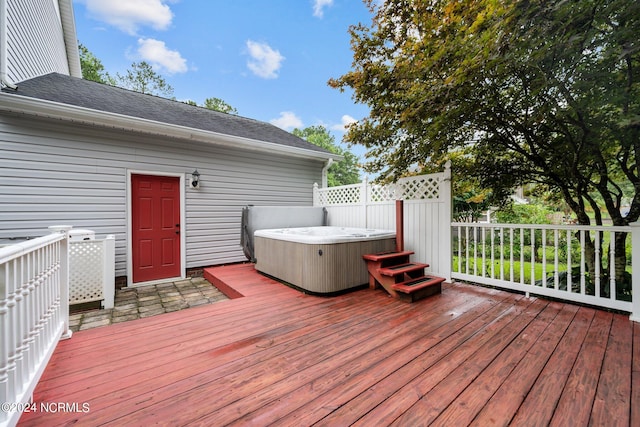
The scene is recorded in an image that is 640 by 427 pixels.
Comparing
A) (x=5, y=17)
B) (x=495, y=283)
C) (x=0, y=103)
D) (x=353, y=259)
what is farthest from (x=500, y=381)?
(x=5, y=17)

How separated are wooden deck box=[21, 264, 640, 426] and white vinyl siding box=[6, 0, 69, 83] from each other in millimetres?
4436

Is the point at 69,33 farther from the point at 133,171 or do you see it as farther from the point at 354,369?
the point at 354,369

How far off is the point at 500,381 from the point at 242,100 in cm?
1556

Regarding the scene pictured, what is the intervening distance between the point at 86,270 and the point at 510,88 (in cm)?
573

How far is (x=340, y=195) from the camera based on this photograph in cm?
578

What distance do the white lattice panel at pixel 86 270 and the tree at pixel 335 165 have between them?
1470cm

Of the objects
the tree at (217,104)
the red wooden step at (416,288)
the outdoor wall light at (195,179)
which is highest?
the tree at (217,104)

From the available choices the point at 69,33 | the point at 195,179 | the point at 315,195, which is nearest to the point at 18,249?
the point at 195,179

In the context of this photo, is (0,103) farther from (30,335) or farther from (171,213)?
(30,335)

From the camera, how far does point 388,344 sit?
6.92ft

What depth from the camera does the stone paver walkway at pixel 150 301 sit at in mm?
3016

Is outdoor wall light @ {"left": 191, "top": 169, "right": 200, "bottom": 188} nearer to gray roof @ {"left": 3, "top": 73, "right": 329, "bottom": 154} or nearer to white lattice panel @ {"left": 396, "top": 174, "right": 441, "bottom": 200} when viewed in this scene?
gray roof @ {"left": 3, "top": 73, "right": 329, "bottom": 154}

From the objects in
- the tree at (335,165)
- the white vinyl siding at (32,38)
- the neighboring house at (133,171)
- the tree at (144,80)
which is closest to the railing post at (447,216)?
the neighboring house at (133,171)

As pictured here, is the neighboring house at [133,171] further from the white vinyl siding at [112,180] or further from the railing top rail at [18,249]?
the railing top rail at [18,249]
